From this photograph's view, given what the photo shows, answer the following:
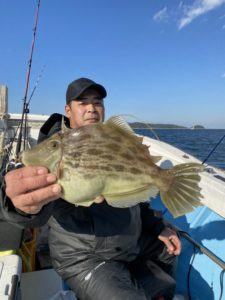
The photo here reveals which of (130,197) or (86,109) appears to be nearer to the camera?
(130,197)

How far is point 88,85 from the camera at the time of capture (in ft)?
10.9

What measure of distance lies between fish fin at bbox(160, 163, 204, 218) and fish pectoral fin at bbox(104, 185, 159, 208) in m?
0.12

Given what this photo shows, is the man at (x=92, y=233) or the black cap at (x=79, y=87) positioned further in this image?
the black cap at (x=79, y=87)

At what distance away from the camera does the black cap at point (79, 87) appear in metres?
3.31

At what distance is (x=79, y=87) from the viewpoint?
3328mm

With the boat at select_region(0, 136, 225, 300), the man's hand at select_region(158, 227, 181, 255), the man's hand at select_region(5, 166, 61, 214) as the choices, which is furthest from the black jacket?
the man's hand at select_region(5, 166, 61, 214)

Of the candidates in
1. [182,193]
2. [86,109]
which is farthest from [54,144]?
[86,109]

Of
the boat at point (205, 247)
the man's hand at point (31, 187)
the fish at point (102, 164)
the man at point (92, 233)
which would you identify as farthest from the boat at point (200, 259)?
the fish at point (102, 164)

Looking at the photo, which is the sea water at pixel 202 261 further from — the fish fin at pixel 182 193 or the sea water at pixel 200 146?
the fish fin at pixel 182 193

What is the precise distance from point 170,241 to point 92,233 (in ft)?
3.61

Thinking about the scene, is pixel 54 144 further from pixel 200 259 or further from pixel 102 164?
pixel 200 259

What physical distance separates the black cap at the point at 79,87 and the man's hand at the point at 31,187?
160 cm

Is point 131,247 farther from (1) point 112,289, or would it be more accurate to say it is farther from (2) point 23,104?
(2) point 23,104

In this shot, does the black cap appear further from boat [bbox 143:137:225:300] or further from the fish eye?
boat [bbox 143:137:225:300]
